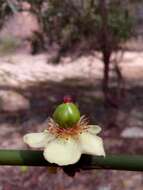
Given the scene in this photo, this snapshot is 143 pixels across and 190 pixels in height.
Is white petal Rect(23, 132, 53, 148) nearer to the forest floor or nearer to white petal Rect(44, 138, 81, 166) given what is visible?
white petal Rect(44, 138, 81, 166)

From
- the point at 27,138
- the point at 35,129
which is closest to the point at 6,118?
the point at 35,129

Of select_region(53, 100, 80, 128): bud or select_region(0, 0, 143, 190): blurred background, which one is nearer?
select_region(53, 100, 80, 128): bud

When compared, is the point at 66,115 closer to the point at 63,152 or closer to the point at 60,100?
the point at 63,152

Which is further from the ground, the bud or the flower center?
the bud

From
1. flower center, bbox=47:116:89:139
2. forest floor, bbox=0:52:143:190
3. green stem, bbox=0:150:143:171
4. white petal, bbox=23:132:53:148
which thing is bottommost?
forest floor, bbox=0:52:143:190

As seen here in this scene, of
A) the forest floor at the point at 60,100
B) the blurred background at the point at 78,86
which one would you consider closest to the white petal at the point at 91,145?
the forest floor at the point at 60,100

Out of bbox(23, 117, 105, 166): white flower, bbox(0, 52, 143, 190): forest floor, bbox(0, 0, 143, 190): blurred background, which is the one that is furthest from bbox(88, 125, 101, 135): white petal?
bbox(0, 0, 143, 190): blurred background

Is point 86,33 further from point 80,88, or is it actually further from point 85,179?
point 85,179

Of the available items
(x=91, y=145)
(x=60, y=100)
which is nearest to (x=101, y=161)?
(x=91, y=145)
